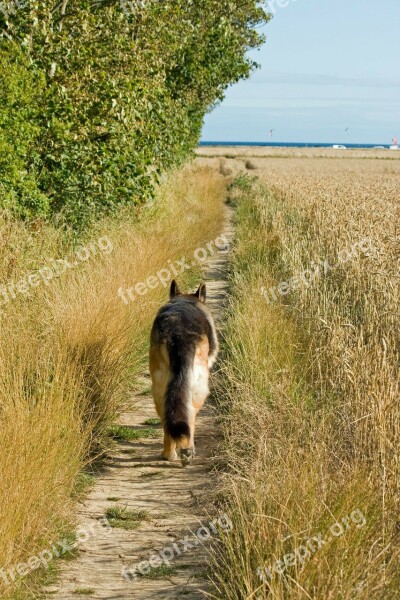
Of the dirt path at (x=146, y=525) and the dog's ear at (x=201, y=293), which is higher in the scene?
the dog's ear at (x=201, y=293)

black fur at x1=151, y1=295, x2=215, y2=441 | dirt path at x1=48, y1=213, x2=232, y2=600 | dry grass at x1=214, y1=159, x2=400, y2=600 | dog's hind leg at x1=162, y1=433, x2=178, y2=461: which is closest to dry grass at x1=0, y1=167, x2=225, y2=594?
dirt path at x1=48, y1=213, x2=232, y2=600

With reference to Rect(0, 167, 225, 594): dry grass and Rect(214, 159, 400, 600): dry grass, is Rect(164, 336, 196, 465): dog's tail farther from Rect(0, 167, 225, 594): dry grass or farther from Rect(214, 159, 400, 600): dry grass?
Rect(0, 167, 225, 594): dry grass

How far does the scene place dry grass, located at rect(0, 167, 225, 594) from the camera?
15.4ft

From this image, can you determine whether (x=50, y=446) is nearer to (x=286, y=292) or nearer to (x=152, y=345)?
(x=152, y=345)

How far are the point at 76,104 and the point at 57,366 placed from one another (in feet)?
20.9

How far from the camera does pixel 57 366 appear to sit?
20.2 ft

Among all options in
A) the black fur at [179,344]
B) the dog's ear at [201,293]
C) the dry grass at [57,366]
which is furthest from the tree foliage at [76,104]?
the black fur at [179,344]

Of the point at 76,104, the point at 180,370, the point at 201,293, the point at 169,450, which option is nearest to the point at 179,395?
the point at 180,370

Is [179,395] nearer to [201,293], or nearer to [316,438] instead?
[316,438]

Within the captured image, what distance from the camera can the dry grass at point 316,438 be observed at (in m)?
3.79

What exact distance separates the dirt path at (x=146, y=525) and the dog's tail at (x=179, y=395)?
1.02 feet

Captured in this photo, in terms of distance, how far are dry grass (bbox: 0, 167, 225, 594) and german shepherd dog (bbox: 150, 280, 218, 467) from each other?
60 cm

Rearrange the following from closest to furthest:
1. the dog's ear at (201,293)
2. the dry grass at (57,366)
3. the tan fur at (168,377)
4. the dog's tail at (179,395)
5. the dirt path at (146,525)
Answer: the dirt path at (146,525) → the dry grass at (57,366) → the dog's tail at (179,395) → the tan fur at (168,377) → the dog's ear at (201,293)

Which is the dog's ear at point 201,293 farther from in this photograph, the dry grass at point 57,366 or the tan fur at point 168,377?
the tan fur at point 168,377
